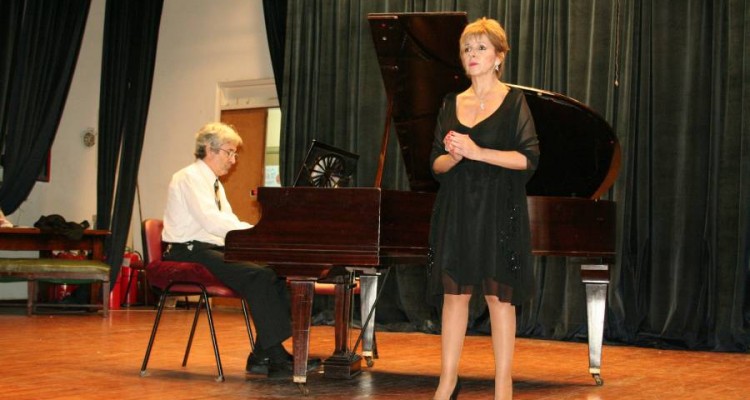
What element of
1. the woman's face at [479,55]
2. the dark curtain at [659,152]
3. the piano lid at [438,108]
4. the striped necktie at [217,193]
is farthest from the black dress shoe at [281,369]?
the dark curtain at [659,152]

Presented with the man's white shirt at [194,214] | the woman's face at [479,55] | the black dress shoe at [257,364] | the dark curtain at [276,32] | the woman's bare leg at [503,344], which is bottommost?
the black dress shoe at [257,364]

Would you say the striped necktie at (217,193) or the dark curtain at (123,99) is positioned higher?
the dark curtain at (123,99)

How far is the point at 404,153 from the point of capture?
441cm

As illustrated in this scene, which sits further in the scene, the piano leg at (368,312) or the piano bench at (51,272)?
the piano bench at (51,272)

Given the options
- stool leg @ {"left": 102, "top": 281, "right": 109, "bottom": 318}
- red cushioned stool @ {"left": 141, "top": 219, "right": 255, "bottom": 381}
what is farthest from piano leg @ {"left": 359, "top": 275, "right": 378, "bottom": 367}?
stool leg @ {"left": 102, "top": 281, "right": 109, "bottom": 318}

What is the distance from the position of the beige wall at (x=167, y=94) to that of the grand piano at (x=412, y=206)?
5.30 metres

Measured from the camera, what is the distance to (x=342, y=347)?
4.42 metres

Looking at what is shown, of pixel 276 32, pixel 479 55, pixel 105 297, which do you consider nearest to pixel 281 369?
pixel 479 55

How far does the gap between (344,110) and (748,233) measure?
368cm

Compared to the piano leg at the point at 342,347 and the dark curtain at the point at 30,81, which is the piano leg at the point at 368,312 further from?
the dark curtain at the point at 30,81

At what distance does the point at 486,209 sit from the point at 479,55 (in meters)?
0.52

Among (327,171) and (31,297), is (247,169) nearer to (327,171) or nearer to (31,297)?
(31,297)

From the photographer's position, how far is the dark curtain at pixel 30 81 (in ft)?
29.5

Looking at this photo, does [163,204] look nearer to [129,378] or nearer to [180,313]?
[180,313]
